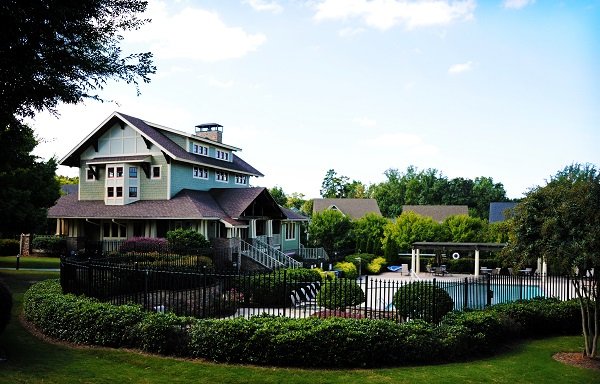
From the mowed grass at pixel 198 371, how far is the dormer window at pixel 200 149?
87.0 feet

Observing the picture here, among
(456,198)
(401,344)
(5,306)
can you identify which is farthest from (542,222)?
(456,198)

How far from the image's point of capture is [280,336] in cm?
1085

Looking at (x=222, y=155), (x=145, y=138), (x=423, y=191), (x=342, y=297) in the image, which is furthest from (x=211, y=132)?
(x=423, y=191)

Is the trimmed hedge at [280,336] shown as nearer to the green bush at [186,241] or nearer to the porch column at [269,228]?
the green bush at [186,241]

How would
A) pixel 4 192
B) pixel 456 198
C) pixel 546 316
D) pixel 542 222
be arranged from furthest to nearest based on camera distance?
pixel 456 198 < pixel 4 192 < pixel 546 316 < pixel 542 222

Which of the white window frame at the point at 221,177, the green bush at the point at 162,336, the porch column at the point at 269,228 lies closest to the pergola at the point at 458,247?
the porch column at the point at 269,228

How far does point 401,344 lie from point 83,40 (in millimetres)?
8980

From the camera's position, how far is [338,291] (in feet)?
55.3

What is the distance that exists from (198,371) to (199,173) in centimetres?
2858

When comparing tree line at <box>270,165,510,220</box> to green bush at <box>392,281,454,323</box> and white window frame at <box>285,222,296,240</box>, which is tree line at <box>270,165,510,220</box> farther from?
green bush at <box>392,281,454,323</box>

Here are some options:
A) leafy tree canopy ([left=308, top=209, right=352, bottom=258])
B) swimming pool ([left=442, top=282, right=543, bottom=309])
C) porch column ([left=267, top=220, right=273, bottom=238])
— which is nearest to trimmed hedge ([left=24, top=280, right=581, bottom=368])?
swimming pool ([left=442, top=282, right=543, bottom=309])

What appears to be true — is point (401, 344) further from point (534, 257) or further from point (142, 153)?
point (142, 153)

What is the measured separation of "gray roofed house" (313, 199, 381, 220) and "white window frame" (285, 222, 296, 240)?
82.6ft

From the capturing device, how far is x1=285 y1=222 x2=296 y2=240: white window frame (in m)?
44.0
